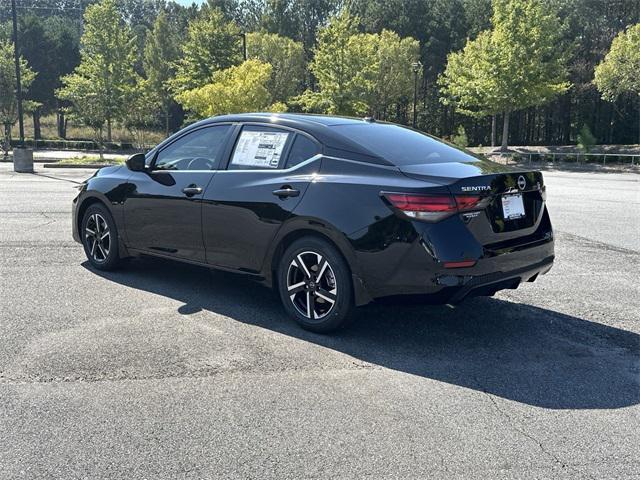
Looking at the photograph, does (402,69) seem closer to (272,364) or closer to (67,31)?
(67,31)

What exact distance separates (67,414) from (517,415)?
8.04 feet

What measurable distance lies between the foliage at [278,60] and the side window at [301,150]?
1985 inches

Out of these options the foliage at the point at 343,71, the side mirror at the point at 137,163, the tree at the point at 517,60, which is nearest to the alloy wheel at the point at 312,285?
the side mirror at the point at 137,163

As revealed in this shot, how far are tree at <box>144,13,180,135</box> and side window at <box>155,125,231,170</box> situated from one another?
58.1m

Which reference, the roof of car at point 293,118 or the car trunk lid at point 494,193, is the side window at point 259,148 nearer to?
the roof of car at point 293,118

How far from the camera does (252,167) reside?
514cm

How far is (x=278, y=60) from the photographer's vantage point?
55.6m

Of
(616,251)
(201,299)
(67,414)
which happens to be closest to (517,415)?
(67,414)

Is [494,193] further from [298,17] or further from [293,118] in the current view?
[298,17]

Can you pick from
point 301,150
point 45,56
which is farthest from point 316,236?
point 45,56

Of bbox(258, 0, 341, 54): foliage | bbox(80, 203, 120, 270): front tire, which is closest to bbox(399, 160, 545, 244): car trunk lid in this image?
bbox(80, 203, 120, 270): front tire

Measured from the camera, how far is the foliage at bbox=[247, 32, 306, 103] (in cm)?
5475

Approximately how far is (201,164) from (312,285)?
1.66 m

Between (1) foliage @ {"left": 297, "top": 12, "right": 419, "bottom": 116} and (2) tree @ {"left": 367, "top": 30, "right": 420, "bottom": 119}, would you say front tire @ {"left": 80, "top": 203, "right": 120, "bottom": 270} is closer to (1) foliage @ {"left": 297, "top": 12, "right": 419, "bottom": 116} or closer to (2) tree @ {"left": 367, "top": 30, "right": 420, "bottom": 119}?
(1) foliage @ {"left": 297, "top": 12, "right": 419, "bottom": 116}
